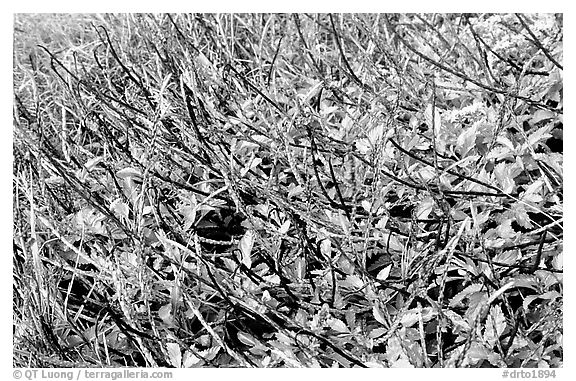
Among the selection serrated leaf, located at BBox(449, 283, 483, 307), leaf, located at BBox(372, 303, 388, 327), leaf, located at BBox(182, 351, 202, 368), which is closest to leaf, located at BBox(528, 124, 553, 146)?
serrated leaf, located at BBox(449, 283, 483, 307)

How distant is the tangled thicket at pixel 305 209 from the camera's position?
1.05 meters

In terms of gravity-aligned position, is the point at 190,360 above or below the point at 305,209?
below

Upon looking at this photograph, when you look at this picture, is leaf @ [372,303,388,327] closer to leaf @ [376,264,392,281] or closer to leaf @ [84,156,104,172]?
leaf @ [376,264,392,281]

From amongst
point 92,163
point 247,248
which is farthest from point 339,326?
point 92,163

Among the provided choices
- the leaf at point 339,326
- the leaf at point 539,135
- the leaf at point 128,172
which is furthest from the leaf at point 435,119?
the leaf at point 128,172

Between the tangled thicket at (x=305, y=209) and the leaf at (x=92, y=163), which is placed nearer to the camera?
the tangled thicket at (x=305, y=209)

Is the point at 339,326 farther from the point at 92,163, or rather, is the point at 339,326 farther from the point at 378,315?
the point at 92,163

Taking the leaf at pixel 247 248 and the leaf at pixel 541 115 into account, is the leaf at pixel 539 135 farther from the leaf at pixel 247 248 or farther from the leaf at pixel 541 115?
the leaf at pixel 247 248

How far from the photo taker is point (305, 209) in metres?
1.15

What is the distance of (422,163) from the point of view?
122 cm

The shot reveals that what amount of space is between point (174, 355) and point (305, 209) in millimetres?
309

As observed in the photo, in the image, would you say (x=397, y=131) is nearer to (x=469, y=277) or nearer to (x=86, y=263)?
(x=469, y=277)

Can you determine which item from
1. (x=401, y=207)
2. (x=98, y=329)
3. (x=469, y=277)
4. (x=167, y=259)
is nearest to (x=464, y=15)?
(x=401, y=207)

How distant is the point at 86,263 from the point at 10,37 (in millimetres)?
401
